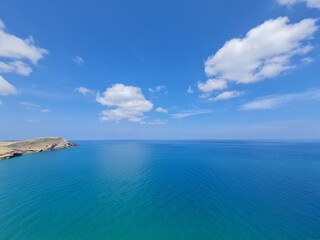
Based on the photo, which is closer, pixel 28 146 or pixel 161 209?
pixel 161 209

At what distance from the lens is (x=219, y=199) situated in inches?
1113

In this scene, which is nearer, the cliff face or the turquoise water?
the turquoise water

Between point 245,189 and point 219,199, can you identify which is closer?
point 219,199

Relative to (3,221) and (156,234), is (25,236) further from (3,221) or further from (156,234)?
(156,234)

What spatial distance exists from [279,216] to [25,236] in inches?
1338

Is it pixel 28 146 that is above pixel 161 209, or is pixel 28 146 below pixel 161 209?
above

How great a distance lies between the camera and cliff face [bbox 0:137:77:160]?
8369cm

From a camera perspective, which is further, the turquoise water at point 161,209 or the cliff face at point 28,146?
the cliff face at point 28,146

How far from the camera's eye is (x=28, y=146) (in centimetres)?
11081

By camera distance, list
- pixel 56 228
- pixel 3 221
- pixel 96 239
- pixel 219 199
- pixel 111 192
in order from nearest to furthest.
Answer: pixel 96 239
pixel 56 228
pixel 3 221
pixel 219 199
pixel 111 192

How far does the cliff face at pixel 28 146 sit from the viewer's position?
83688mm

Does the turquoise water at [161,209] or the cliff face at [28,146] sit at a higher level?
the cliff face at [28,146]

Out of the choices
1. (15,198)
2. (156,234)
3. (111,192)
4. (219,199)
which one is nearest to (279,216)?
(219,199)

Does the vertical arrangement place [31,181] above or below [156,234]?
above
